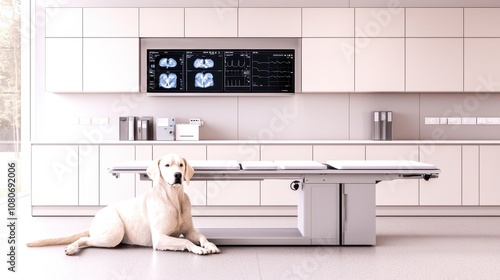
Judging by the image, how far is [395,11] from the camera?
6117mm

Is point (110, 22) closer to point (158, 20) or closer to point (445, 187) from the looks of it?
point (158, 20)

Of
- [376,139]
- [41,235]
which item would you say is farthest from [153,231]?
[376,139]

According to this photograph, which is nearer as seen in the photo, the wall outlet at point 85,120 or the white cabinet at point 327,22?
the white cabinet at point 327,22

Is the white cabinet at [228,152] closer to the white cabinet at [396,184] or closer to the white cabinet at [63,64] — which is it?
the white cabinet at [396,184]

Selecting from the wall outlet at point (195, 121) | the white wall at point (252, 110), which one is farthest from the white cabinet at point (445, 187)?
the wall outlet at point (195, 121)

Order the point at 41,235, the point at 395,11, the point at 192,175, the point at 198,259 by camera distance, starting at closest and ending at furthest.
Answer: the point at 198,259 → the point at 192,175 → the point at 41,235 → the point at 395,11

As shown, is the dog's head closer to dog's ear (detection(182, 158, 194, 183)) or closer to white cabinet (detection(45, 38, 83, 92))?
dog's ear (detection(182, 158, 194, 183))

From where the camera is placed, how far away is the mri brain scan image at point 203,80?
6.26m

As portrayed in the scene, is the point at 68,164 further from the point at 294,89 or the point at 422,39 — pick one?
the point at 422,39

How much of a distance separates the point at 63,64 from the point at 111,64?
512mm

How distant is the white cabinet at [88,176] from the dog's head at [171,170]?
6.85 feet

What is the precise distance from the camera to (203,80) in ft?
20.5

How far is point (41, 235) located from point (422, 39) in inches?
168

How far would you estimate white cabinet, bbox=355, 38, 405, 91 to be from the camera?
20.0 ft
